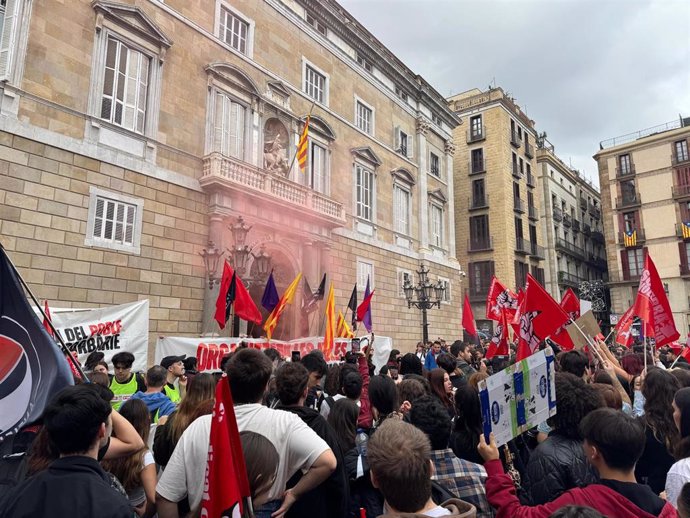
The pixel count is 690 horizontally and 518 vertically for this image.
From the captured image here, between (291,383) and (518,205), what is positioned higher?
(518,205)

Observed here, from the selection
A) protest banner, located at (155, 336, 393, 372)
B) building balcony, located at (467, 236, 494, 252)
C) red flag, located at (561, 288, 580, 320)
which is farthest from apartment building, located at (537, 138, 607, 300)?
protest banner, located at (155, 336, 393, 372)

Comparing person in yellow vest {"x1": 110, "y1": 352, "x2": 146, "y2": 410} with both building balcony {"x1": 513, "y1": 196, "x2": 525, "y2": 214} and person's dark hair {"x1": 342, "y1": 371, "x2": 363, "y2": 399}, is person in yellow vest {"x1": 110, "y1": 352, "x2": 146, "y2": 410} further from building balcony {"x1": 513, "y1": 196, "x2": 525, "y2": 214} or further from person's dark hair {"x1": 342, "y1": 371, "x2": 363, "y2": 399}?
building balcony {"x1": 513, "y1": 196, "x2": 525, "y2": 214}

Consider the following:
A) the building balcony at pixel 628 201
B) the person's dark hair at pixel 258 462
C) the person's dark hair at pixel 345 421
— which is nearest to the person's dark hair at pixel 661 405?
the person's dark hair at pixel 345 421

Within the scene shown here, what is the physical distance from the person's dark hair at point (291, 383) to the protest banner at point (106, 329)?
246 inches

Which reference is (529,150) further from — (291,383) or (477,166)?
(291,383)

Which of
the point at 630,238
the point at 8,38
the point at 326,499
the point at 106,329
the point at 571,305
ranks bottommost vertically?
the point at 326,499

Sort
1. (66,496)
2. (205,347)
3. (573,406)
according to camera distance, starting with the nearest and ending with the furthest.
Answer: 1. (66,496)
2. (573,406)
3. (205,347)

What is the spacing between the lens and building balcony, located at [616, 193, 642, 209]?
117 ft

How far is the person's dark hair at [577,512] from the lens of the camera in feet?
4.59

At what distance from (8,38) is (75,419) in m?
10.9

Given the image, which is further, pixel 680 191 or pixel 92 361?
pixel 680 191

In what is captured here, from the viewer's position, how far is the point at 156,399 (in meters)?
4.03

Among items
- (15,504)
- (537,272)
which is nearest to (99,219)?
(15,504)

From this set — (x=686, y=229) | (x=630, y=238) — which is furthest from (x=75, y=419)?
(x=630, y=238)
